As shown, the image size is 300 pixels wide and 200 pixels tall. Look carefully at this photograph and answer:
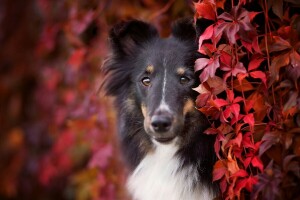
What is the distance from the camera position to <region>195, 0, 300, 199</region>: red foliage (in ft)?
9.69

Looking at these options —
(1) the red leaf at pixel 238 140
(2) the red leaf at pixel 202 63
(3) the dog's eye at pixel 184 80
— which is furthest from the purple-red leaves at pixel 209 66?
(3) the dog's eye at pixel 184 80

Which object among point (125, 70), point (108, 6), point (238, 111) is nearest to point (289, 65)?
point (238, 111)

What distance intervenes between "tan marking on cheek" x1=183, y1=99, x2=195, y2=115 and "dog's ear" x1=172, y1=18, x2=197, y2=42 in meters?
0.49

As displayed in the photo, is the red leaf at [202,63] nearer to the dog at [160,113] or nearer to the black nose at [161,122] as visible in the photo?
the dog at [160,113]

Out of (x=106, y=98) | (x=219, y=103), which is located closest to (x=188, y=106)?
(x=219, y=103)

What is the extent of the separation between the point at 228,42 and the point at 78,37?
2569 millimetres

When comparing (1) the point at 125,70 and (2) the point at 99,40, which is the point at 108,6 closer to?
(2) the point at 99,40

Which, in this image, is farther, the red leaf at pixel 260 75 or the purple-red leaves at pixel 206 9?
the purple-red leaves at pixel 206 9

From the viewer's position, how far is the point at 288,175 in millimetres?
2955

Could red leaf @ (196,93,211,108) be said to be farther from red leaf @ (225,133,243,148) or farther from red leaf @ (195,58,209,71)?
red leaf @ (225,133,243,148)

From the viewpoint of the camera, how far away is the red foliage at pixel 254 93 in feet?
9.69

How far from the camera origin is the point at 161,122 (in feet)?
11.5

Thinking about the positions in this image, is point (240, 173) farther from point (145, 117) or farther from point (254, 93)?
point (145, 117)

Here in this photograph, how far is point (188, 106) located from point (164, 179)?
55cm
